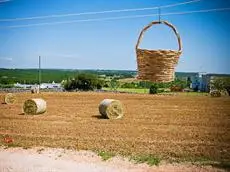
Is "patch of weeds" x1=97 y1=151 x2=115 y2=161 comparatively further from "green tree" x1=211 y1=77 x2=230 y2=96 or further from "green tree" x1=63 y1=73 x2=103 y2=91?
"green tree" x1=63 y1=73 x2=103 y2=91

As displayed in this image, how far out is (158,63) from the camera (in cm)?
185

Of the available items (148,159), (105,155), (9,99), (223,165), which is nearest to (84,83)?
(9,99)

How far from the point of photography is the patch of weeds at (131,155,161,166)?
434cm

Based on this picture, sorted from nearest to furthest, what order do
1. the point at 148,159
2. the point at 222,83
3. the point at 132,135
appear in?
the point at 148,159 < the point at 132,135 < the point at 222,83

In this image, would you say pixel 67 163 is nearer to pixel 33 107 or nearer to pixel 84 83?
pixel 33 107

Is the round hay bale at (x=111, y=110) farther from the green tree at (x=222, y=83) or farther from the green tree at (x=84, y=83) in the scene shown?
the green tree at (x=84, y=83)

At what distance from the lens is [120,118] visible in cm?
899

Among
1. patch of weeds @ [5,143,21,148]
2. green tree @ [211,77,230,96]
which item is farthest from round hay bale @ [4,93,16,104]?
green tree @ [211,77,230,96]

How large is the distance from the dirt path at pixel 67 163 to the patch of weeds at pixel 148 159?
11cm

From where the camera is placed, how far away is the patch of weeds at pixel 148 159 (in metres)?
4.34

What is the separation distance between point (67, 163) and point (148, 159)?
40.6 inches

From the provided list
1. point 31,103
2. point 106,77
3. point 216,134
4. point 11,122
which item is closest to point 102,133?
point 216,134

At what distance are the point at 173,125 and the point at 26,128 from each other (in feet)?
10.4

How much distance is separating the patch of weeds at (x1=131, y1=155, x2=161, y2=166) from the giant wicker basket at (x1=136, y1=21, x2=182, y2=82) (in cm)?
261
